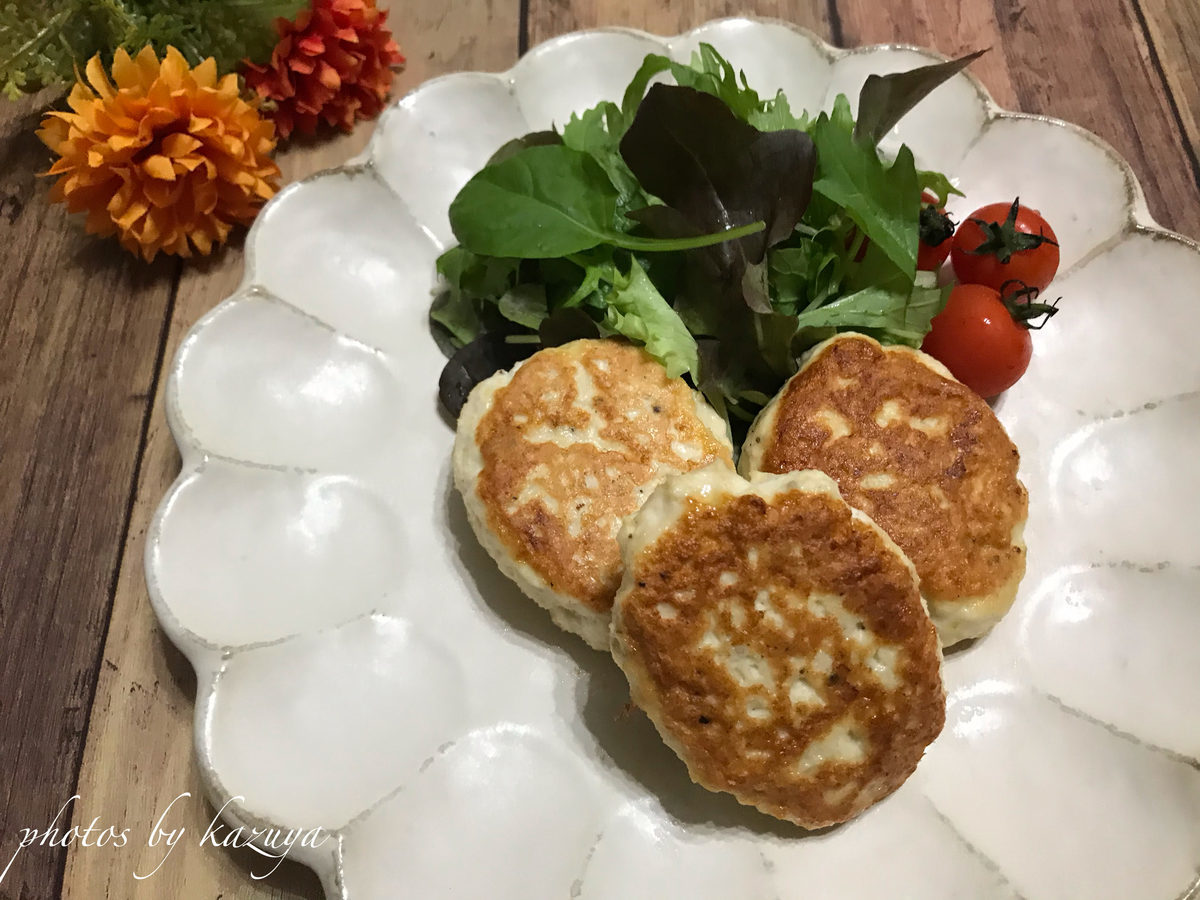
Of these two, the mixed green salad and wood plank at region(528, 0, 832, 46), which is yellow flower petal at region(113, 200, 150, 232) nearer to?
the mixed green salad

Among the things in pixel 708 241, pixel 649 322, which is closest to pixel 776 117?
pixel 708 241

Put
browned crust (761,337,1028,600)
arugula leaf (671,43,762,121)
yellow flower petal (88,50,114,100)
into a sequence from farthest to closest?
yellow flower petal (88,50,114,100) → arugula leaf (671,43,762,121) → browned crust (761,337,1028,600)

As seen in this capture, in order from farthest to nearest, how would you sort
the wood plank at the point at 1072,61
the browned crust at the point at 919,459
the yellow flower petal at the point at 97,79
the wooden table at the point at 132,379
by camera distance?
the wood plank at the point at 1072,61, the yellow flower petal at the point at 97,79, the wooden table at the point at 132,379, the browned crust at the point at 919,459

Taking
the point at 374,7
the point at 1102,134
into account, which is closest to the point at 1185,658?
the point at 1102,134

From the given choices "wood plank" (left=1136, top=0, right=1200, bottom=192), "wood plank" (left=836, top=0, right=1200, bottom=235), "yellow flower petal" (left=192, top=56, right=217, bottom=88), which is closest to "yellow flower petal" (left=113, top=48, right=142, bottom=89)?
"yellow flower petal" (left=192, top=56, right=217, bottom=88)

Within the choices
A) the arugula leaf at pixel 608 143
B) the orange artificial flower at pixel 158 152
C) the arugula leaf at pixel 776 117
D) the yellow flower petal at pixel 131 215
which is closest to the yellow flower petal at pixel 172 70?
the orange artificial flower at pixel 158 152

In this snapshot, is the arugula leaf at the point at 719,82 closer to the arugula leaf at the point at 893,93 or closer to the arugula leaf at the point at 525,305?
the arugula leaf at the point at 893,93
